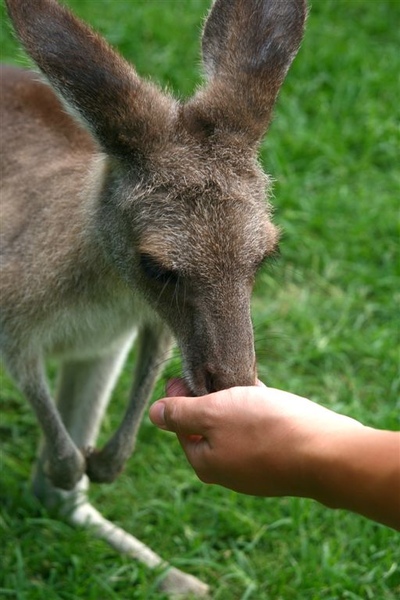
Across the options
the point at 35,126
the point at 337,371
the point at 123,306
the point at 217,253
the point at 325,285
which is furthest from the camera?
the point at 325,285

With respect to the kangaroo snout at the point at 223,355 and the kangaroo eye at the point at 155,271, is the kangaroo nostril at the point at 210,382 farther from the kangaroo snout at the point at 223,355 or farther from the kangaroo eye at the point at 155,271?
the kangaroo eye at the point at 155,271

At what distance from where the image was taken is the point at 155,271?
3922 millimetres

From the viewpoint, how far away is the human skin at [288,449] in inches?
114

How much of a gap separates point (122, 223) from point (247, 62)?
731mm

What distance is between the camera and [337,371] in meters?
5.99

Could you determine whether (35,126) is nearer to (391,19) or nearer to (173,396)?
(173,396)

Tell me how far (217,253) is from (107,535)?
6.20 ft

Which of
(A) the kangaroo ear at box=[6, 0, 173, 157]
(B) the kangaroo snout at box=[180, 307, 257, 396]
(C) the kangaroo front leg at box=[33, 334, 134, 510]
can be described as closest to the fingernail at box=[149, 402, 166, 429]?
(B) the kangaroo snout at box=[180, 307, 257, 396]

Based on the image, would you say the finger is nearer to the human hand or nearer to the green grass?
the human hand

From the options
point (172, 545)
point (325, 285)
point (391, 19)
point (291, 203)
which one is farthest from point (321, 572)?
point (391, 19)

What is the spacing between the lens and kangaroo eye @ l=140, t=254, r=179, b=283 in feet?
12.6

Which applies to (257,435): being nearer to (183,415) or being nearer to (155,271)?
(183,415)

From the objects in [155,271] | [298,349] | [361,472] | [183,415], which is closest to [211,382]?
[183,415]

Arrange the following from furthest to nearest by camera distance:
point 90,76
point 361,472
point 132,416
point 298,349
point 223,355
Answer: point 298,349
point 132,416
point 90,76
point 223,355
point 361,472
